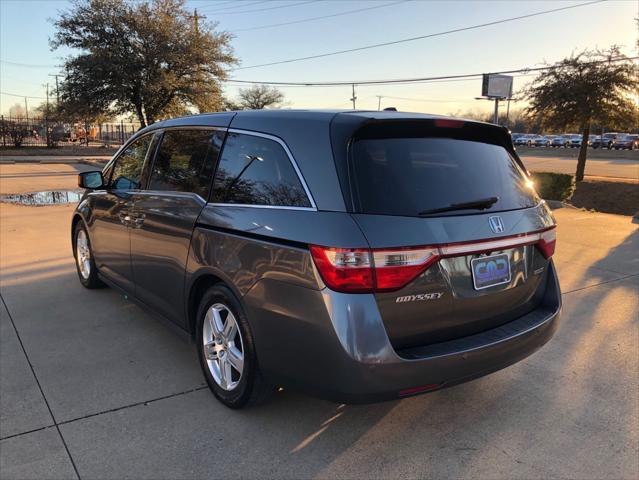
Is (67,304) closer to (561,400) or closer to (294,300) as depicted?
(294,300)

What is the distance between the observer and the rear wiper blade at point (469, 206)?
258cm

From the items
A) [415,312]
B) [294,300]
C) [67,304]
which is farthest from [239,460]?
[67,304]

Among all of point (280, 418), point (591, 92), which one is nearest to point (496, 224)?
point (280, 418)

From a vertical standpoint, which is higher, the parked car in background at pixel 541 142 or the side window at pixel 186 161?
the side window at pixel 186 161

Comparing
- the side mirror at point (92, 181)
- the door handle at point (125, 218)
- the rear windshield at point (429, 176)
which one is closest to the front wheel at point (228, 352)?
the rear windshield at point (429, 176)

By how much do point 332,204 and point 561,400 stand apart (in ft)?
6.89

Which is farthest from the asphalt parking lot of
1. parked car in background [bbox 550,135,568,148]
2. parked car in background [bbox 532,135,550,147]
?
parked car in background [bbox 532,135,550,147]

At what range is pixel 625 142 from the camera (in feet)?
182

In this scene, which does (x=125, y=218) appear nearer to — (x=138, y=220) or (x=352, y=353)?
(x=138, y=220)

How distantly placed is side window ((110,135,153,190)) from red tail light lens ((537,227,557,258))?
3.04 metres

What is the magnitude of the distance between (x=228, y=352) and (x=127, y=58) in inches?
1068

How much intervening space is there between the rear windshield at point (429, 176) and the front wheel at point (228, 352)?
1016 millimetres

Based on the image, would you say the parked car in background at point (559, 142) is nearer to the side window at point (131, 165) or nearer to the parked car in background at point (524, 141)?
the parked car in background at point (524, 141)

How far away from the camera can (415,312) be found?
2.49 metres
